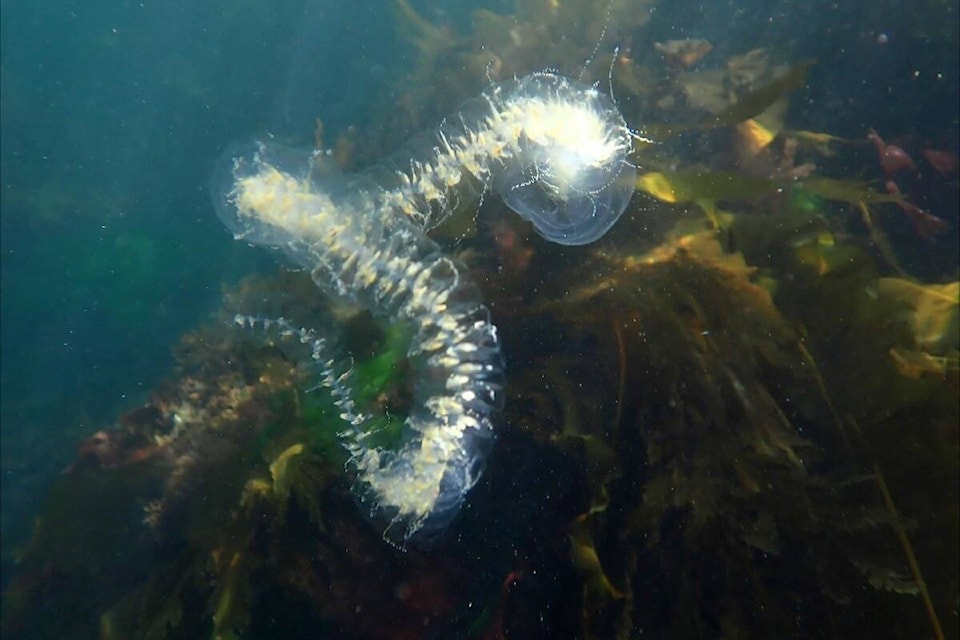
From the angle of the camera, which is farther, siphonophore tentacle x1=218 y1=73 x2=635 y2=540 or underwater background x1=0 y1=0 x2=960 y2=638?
siphonophore tentacle x1=218 y1=73 x2=635 y2=540

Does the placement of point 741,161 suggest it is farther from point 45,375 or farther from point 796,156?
point 45,375

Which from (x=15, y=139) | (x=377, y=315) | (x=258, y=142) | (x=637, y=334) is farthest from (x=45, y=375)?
(x=637, y=334)

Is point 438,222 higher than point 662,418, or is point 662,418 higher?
point 438,222

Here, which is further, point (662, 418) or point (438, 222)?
point (438, 222)

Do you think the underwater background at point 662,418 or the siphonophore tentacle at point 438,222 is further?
the siphonophore tentacle at point 438,222
